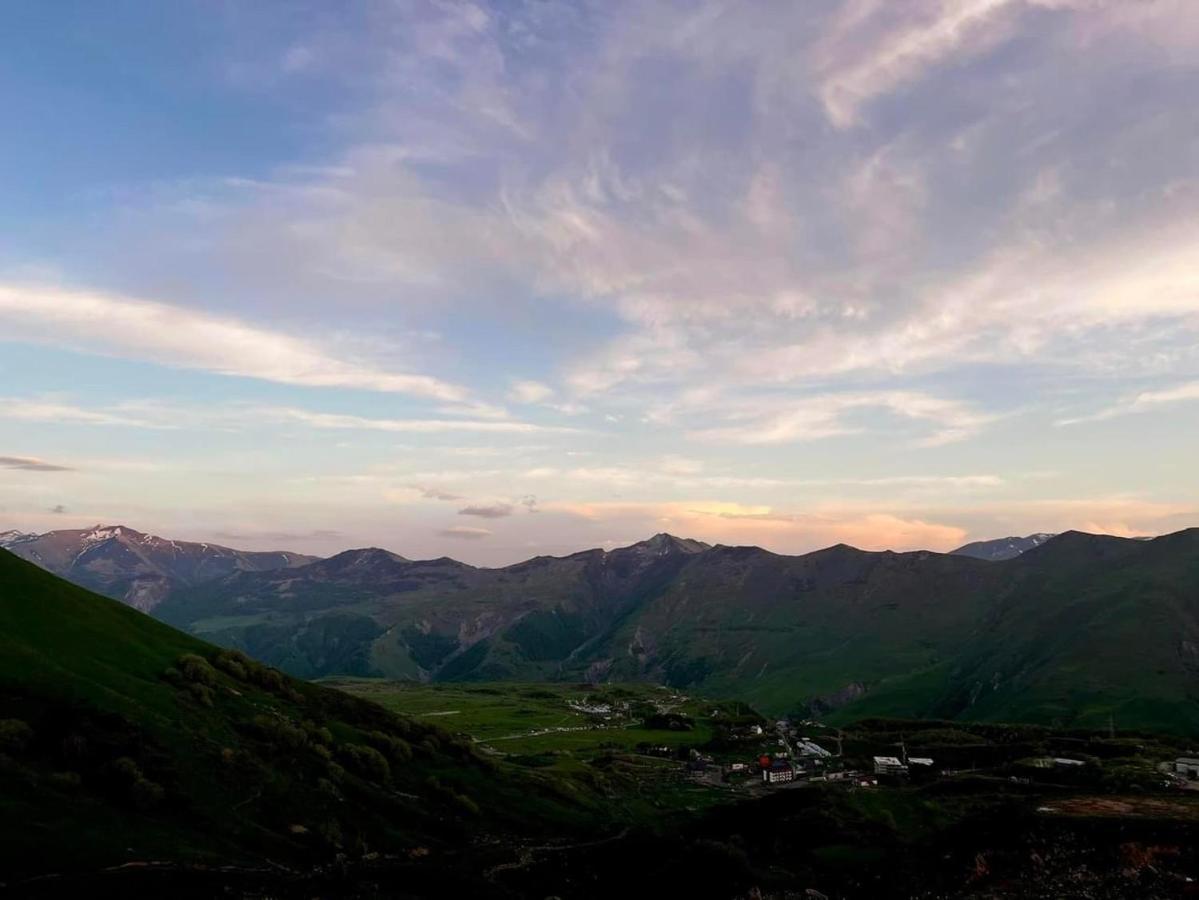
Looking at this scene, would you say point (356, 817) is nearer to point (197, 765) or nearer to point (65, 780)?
point (197, 765)

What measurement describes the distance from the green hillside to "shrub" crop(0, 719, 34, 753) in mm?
133

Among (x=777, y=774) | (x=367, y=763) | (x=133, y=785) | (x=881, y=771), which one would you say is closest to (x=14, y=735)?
(x=133, y=785)

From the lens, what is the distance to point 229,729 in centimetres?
9406

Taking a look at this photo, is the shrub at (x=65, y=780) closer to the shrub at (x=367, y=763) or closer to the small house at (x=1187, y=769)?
the shrub at (x=367, y=763)

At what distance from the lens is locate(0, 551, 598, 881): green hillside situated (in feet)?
212

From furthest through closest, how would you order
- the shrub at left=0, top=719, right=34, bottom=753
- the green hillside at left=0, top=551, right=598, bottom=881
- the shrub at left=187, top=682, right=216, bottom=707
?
the shrub at left=187, top=682, right=216, bottom=707 → the shrub at left=0, top=719, right=34, bottom=753 → the green hillside at left=0, top=551, right=598, bottom=881

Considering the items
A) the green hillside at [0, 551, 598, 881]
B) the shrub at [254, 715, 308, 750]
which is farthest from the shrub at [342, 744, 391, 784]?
the shrub at [254, 715, 308, 750]

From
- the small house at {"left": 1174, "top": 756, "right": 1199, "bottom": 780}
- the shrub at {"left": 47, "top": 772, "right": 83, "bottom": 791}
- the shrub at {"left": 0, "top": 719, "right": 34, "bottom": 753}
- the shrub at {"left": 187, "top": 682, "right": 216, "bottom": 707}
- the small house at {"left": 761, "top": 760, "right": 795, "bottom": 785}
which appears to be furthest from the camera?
the small house at {"left": 761, "top": 760, "right": 795, "bottom": 785}

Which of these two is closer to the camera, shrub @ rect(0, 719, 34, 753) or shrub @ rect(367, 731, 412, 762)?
shrub @ rect(0, 719, 34, 753)

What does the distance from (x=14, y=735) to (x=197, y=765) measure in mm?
17165

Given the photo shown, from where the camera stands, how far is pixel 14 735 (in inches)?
2717

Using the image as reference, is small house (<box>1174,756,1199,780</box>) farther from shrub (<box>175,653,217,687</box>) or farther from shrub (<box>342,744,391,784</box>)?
shrub (<box>175,653,217,687</box>)

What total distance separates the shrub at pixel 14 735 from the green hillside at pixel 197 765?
5.2 inches

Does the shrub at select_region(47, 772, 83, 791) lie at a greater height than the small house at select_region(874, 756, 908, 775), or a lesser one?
greater
